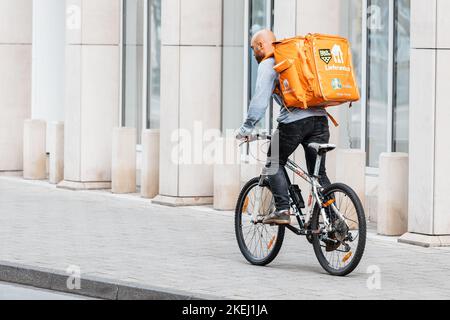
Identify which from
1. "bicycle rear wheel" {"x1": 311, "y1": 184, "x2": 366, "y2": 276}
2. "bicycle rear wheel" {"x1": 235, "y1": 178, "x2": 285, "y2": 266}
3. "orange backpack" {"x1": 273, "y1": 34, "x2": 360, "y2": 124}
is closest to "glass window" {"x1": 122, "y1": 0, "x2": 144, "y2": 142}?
"bicycle rear wheel" {"x1": 235, "y1": 178, "x2": 285, "y2": 266}

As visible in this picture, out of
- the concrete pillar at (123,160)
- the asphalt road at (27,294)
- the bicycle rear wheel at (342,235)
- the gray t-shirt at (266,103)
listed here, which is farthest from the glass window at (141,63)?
the asphalt road at (27,294)

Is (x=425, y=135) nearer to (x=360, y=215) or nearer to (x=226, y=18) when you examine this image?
(x=360, y=215)

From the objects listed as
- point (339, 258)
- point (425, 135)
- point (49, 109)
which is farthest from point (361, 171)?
point (49, 109)

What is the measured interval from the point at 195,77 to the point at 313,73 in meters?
5.91

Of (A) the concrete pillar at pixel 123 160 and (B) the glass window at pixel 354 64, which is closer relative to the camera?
(B) the glass window at pixel 354 64

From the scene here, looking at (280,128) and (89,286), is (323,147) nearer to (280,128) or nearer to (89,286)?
(280,128)

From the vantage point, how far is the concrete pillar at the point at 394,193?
12578mm

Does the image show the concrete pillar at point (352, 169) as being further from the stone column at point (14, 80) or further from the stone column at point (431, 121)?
the stone column at point (14, 80)

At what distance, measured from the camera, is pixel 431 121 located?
11859 mm

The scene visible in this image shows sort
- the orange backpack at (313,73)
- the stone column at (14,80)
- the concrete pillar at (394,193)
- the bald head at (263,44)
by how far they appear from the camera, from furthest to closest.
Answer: the stone column at (14,80), the concrete pillar at (394,193), the bald head at (263,44), the orange backpack at (313,73)

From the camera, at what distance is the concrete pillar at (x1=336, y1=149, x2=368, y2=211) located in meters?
13.4

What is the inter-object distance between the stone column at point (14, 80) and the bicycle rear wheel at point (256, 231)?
9.99 meters

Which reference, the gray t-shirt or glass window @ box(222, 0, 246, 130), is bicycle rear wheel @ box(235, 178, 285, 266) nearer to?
the gray t-shirt

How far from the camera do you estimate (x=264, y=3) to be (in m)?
16.7
